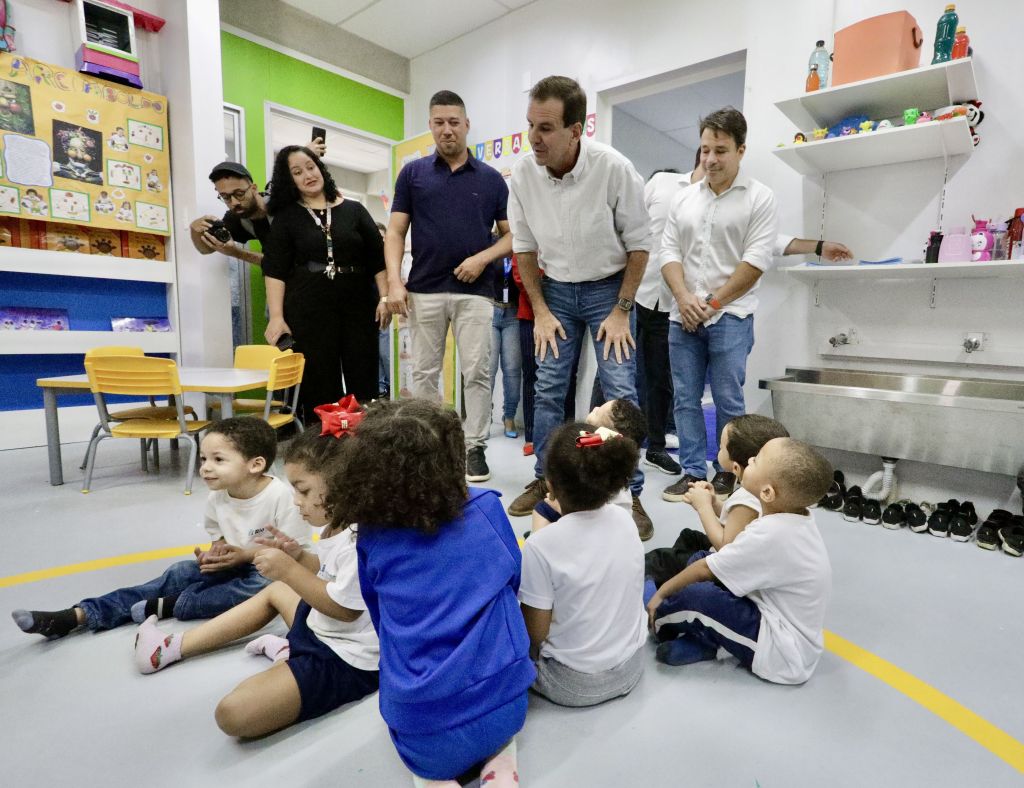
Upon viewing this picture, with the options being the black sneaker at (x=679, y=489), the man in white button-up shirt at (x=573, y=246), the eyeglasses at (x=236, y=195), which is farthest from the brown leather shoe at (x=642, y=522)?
the eyeglasses at (x=236, y=195)

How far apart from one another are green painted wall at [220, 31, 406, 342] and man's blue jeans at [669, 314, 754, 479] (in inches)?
129

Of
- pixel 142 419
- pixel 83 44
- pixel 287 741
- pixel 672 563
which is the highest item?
pixel 83 44

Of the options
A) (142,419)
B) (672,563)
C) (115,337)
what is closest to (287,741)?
(672,563)

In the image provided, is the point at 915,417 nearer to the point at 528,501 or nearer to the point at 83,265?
the point at 528,501

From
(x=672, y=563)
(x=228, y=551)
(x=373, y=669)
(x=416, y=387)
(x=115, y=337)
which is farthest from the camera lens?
(x=115, y=337)

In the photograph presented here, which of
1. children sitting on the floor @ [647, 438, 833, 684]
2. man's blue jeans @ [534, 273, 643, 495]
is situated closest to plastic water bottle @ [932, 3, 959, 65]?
man's blue jeans @ [534, 273, 643, 495]

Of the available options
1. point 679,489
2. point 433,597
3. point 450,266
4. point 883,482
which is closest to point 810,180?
point 883,482

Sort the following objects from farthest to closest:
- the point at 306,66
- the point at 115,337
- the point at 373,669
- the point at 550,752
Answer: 1. the point at 306,66
2. the point at 115,337
3. the point at 373,669
4. the point at 550,752

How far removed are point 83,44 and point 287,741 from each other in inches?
162

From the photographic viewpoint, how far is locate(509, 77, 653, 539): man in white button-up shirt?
191cm

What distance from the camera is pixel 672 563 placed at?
1600 mm

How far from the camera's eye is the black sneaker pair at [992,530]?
Result: 2078 mm

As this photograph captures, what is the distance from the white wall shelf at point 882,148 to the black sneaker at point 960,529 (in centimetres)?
157

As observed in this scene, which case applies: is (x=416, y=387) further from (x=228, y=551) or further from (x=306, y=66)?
(x=306, y=66)
